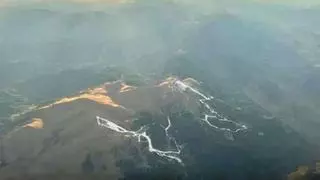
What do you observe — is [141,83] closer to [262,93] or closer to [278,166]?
[262,93]

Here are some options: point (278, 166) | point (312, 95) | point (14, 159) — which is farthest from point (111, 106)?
point (312, 95)

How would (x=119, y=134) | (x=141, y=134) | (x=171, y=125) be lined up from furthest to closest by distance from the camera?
(x=171, y=125)
(x=141, y=134)
(x=119, y=134)

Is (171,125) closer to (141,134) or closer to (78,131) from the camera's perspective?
(141,134)

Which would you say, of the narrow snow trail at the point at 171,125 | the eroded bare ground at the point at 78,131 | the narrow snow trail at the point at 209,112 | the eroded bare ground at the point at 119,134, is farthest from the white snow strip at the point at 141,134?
the narrow snow trail at the point at 209,112

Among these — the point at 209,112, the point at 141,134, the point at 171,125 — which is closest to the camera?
the point at 141,134

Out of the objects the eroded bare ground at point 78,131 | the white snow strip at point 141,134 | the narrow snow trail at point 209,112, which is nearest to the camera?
the eroded bare ground at point 78,131

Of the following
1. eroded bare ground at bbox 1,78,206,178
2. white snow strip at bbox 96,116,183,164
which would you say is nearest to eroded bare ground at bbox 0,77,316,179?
eroded bare ground at bbox 1,78,206,178

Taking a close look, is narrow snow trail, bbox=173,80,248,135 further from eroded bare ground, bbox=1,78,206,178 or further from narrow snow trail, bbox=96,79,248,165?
eroded bare ground, bbox=1,78,206,178

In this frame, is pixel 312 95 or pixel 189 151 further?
pixel 312 95

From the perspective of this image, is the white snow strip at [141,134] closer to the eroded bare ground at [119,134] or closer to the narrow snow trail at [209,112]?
the eroded bare ground at [119,134]

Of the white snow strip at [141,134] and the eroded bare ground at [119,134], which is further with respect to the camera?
the white snow strip at [141,134]

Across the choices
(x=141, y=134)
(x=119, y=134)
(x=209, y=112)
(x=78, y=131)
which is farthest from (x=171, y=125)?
(x=78, y=131)
